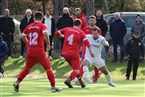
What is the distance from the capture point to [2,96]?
1384cm

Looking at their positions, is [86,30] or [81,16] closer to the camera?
[86,30]

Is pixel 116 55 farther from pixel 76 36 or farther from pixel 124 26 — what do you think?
pixel 76 36

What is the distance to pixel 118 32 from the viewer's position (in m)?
25.0

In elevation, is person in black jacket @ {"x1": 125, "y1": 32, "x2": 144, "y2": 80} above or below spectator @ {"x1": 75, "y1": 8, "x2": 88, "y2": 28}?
below

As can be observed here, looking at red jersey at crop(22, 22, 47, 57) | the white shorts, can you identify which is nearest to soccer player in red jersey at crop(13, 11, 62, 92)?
red jersey at crop(22, 22, 47, 57)

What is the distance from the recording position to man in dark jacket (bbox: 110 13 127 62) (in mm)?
24875

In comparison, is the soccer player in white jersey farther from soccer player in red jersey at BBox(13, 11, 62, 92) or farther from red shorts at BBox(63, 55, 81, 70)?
soccer player in red jersey at BBox(13, 11, 62, 92)

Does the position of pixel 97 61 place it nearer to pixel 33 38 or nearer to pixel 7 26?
pixel 33 38

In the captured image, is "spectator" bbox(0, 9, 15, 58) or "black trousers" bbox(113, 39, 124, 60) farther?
"spectator" bbox(0, 9, 15, 58)

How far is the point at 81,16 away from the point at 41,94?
8.49 meters

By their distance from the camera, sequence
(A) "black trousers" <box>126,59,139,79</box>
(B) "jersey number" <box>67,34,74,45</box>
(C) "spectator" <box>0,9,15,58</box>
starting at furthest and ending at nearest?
(C) "spectator" <box>0,9,15,58</box> → (A) "black trousers" <box>126,59,139,79</box> → (B) "jersey number" <box>67,34,74,45</box>

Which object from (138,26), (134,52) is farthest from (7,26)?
(134,52)

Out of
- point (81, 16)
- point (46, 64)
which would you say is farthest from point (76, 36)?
point (81, 16)

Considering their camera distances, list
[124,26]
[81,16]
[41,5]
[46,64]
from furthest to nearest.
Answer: [41,5]
[124,26]
[81,16]
[46,64]
